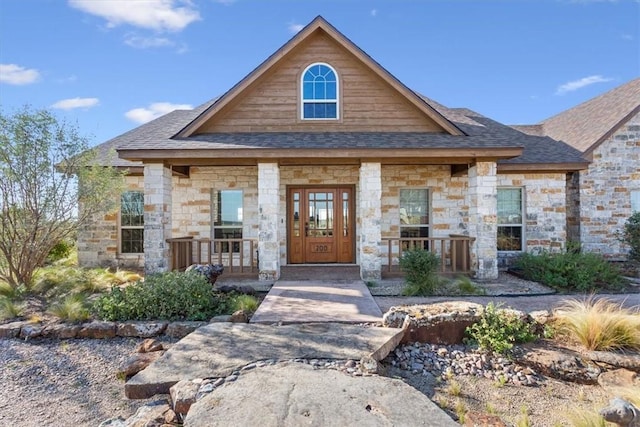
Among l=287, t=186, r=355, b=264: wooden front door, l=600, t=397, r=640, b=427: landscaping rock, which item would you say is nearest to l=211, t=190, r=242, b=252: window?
l=287, t=186, r=355, b=264: wooden front door

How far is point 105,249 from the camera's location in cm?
1045

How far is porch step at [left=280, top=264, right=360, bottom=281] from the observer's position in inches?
340

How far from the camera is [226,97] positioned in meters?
8.87

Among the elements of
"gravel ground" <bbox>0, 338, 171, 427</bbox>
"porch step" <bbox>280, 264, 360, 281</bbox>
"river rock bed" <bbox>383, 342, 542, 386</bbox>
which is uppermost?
"porch step" <bbox>280, 264, 360, 281</bbox>

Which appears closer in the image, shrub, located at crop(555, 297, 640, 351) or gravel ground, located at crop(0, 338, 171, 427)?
gravel ground, located at crop(0, 338, 171, 427)

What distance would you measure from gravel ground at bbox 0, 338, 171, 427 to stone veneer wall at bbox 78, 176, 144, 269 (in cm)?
525

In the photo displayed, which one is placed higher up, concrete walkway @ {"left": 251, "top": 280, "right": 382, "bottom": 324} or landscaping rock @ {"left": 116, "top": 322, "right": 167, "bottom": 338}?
concrete walkway @ {"left": 251, "top": 280, "right": 382, "bottom": 324}

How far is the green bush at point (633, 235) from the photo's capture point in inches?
394

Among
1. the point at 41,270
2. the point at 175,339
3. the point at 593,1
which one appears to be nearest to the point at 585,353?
the point at 175,339

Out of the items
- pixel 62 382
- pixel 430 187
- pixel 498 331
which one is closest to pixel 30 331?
pixel 62 382

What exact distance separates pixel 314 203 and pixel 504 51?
10.6m

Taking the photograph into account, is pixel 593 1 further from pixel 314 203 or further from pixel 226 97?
pixel 226 97

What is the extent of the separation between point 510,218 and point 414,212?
108 inches

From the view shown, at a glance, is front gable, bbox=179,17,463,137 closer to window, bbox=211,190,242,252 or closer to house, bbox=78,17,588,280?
house, bbox=78,17,588,280
